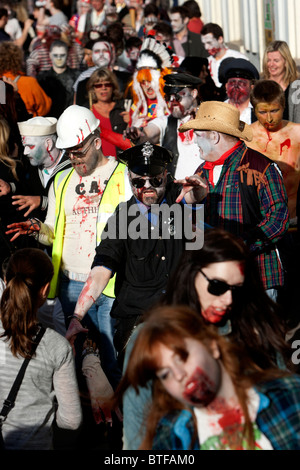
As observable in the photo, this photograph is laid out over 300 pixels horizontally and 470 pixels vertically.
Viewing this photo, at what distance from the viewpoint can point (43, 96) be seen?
9.41 m

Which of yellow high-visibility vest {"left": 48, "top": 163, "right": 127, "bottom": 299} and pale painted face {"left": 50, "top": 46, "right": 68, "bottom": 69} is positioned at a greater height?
pale painted face {"left": 50, "top": 46, "right": 68, "bottom": 69}

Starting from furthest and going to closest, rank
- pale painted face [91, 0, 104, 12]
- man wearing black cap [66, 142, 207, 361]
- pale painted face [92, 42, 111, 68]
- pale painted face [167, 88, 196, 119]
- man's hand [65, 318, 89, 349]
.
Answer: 1. pale painted face [91, 0, 104, 12]
2. pale painted face [92, 42, 111, 68]
3. pale painted face [167, 88, 196, 119]
4. man wearing black cap [66, 142, 207, 361]
5. man's hand [65, 318, 89, 349]

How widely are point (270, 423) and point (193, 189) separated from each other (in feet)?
6.84

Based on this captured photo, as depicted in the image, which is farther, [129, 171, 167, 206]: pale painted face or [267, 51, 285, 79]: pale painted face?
[267, 51, 285, 79]: pale painted face

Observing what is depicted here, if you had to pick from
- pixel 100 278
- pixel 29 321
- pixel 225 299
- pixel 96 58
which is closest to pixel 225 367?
pixel 225 299

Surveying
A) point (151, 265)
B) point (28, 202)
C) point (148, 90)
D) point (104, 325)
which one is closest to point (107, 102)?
point (148, 90)

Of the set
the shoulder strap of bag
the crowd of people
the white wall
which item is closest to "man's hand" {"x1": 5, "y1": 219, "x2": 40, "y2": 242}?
the crowd of people

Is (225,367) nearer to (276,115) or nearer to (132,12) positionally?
(276,115)

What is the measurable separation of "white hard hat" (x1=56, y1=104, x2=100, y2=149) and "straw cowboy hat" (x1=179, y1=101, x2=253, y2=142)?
2.23ft

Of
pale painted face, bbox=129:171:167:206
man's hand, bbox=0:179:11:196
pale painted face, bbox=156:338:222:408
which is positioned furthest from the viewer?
man's hand, bbox=0:179:11:196

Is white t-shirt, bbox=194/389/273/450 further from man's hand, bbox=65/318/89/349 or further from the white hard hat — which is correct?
the white hard hat

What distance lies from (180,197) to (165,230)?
214mm

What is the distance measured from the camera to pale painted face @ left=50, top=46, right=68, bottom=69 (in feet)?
35.8

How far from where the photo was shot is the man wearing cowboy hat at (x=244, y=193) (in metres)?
4.90
